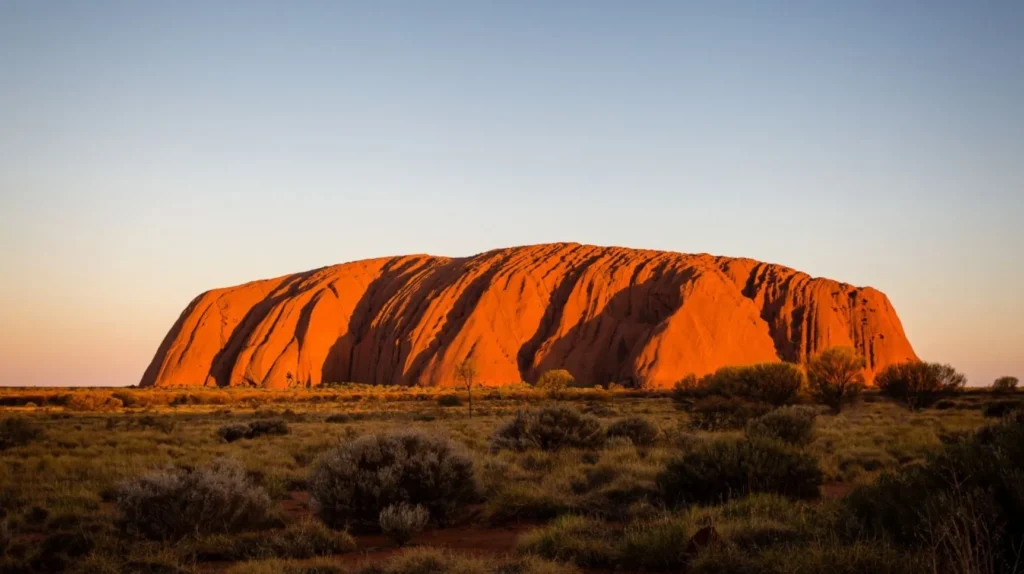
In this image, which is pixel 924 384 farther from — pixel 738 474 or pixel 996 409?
pixel 738 474

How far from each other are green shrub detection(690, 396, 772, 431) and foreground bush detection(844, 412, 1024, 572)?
13.2m

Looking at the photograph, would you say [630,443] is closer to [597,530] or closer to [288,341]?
[597,530]

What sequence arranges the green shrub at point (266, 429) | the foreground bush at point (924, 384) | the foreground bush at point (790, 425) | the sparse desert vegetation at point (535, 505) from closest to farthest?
the sparse desert vegetation at point (535, 505), the foreground bush at point (790, 425), the green shrub at point (266, 429), the foreground bush at point (924, 384)

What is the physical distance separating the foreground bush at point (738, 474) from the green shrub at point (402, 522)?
3265 mm

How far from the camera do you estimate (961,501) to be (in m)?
5.02

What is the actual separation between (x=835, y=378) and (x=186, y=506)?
2938 cm

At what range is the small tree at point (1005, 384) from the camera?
4469cm

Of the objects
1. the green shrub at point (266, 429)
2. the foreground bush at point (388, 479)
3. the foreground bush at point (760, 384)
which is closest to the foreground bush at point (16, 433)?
the green shrub at point (266, 429)

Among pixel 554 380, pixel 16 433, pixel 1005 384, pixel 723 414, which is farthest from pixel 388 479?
pixel 1005 384

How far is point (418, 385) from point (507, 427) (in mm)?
47675

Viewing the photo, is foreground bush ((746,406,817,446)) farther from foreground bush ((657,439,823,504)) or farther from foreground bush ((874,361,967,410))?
foreground bush ((874,361,967,410))

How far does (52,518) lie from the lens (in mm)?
9344

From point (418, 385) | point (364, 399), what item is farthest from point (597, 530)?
point (418, 385)

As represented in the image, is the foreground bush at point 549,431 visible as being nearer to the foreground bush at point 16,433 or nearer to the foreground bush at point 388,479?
the foreground bush at point 388,479
